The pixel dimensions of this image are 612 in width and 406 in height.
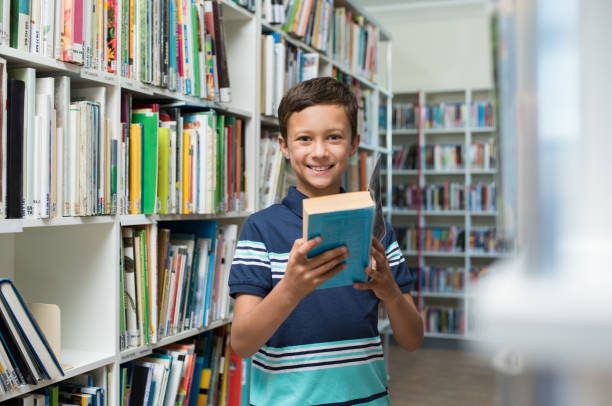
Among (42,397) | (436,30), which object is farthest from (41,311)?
(436,30)

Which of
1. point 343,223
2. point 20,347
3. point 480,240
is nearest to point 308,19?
point 20,347

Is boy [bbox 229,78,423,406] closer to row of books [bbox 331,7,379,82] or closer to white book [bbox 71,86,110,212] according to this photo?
white book [bbox 71,86,110,212]

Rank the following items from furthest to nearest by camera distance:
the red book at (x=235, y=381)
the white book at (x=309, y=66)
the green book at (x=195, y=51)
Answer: the white book at (x=309, y=66), the red book at (x=235, y=381), the green book at (x=195, y=51)

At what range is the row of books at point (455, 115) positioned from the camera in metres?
5.84

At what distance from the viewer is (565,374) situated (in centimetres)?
21

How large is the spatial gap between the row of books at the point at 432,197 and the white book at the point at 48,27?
16.2 ft

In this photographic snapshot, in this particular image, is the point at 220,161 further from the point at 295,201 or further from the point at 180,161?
the point at 295,201

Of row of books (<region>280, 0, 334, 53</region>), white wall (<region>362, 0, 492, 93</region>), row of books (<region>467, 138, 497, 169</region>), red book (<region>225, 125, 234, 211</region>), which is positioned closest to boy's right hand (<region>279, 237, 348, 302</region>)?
red book (<region>225, 125, 234, 211</region>)

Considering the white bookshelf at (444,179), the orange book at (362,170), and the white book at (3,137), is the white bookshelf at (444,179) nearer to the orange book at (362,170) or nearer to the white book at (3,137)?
the orange book at (362,170)

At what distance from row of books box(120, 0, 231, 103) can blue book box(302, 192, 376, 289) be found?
37.3 inches

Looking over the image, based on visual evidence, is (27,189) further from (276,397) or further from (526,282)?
(526,282)

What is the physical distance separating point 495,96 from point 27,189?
47.8 inches

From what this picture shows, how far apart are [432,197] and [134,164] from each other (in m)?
4.72

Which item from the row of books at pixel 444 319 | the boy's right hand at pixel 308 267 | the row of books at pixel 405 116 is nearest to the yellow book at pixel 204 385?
the boy's right hand at pixel 308 267
